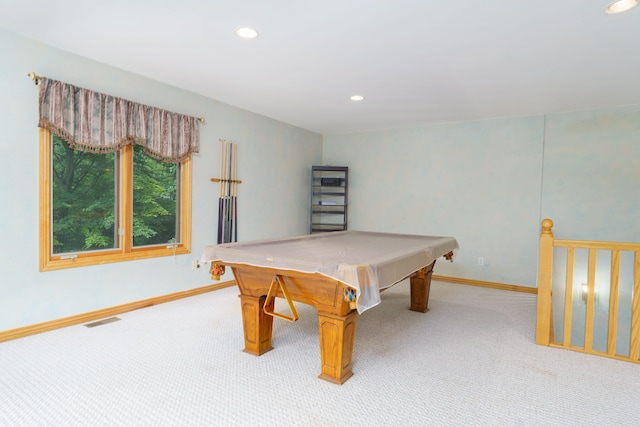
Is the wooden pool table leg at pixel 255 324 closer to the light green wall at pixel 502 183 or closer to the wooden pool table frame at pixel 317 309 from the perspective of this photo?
the wooden pool table frame at pixel 317 309

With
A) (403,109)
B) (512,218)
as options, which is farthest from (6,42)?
(512,218)

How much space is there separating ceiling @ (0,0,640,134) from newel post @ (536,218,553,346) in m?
1.37

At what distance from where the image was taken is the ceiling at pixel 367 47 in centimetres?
218

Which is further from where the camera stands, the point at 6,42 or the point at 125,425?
the point at 6,42

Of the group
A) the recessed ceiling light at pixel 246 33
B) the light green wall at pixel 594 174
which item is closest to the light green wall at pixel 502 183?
the light green wall at pixel 594 174

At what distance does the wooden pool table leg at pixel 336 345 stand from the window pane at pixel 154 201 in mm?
2360

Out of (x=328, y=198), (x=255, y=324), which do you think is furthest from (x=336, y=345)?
(x=328, y=198)

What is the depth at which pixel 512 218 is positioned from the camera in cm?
456

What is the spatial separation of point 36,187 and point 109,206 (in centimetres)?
61

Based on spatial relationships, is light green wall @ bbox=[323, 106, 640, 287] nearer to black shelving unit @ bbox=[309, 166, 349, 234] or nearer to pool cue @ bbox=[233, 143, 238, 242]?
black shelving unit @ bbox=[309, 166, 349, 234]

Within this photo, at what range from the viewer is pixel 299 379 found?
6.97 feet

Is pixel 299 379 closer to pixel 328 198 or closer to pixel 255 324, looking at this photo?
pixel 255 324

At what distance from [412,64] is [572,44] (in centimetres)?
113

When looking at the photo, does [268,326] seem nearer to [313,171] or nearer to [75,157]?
[75,157]
